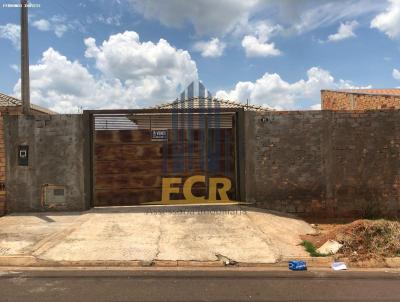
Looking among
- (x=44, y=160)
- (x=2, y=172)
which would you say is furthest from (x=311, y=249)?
(x=2, y=172)

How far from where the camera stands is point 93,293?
601cm

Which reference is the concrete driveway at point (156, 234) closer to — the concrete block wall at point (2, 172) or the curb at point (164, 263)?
the curb at point (164, 263)

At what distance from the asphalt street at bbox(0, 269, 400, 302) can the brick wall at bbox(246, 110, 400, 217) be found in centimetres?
473

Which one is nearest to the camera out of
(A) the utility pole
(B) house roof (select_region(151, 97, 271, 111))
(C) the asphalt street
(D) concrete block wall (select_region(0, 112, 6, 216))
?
(C) the asphalt street

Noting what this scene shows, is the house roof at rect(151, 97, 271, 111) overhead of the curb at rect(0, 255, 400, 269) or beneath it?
overhead

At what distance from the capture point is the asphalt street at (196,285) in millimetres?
5902

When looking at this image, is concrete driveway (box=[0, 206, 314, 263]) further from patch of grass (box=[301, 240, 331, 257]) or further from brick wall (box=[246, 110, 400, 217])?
brick wall (box=[246, 110, 400, 217])

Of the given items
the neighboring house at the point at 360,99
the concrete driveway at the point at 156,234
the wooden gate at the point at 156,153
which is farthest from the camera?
the neighboring house at the point at 360,99

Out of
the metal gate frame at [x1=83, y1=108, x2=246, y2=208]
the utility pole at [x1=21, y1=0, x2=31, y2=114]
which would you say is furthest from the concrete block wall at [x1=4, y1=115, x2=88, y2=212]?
the utility pole at [x1=21, y1=0, x2=31, y2=114]

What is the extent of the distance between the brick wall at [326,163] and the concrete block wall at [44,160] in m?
4.96

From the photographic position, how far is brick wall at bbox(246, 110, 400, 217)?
471 inches

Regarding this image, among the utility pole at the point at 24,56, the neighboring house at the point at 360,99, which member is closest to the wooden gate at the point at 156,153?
the utility pole at the point at 24,56

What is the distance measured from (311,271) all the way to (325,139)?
5453 mm

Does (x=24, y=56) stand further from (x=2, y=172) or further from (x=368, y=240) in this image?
(x=368, y=240)
